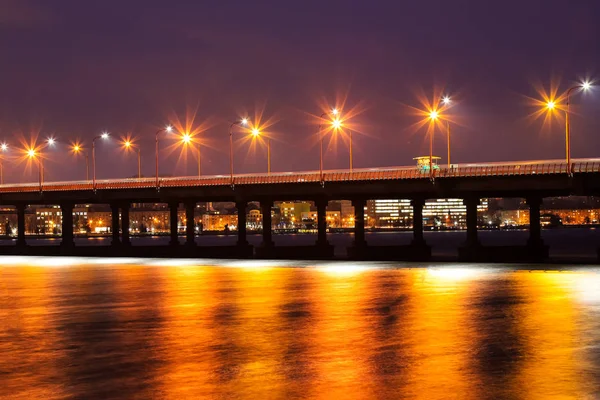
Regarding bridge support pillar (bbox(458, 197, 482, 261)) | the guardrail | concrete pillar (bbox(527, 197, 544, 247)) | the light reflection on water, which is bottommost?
the light reflection on water

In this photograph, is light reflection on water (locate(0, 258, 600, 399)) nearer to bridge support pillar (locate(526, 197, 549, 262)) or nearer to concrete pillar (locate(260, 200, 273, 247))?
bridge support pillar (locate(526, 197, 549, 262))

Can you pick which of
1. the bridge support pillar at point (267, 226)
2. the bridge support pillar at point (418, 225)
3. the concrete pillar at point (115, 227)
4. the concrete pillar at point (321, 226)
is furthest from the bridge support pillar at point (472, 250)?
the concrete pillar at point (115, 227)

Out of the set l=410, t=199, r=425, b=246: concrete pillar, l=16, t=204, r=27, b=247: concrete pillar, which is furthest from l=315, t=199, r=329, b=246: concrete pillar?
l=16, t=204, r=27, b=247: concrete pillar

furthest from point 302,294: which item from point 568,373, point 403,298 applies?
point 568,373

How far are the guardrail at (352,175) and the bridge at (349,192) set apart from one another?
0.08 metres

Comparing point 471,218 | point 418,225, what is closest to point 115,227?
point 418,225

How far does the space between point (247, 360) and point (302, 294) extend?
811 inches

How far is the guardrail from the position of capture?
76312 mm

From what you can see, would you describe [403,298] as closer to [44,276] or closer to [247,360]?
[247,360]

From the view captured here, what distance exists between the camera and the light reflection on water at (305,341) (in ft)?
63.8

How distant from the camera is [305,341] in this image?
26219 mm

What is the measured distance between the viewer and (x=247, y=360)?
23.0 metres

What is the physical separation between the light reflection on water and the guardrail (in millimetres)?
27510

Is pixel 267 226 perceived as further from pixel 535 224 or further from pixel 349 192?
pixel 535 224
